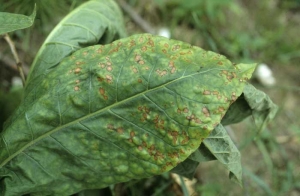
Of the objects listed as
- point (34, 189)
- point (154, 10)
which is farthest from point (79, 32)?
point (154, 10)

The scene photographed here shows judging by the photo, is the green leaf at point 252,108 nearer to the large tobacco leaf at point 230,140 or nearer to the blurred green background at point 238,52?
the large tobacco leaf at point 230,140

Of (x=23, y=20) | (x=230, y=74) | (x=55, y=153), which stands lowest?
(x=55, y=153)

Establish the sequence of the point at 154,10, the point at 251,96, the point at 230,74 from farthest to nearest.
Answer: the point at 154,10 → the point at 251,96 → the point at 230,74

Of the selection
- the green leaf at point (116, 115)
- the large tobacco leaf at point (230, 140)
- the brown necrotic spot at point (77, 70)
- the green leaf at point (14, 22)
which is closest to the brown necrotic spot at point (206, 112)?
the green leaf at point (116, 115)

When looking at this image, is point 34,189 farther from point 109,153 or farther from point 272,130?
point 272,130

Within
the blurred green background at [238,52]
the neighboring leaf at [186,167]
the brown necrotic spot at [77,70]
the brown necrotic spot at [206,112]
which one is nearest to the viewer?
the brown necrotic spot at [206,112]

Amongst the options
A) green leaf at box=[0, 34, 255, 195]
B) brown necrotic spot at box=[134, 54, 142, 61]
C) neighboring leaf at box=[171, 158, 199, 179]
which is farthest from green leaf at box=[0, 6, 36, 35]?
neighboring leaf at box=[171, 158, 199, 179]

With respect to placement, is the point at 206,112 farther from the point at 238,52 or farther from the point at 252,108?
the point at 238,52
